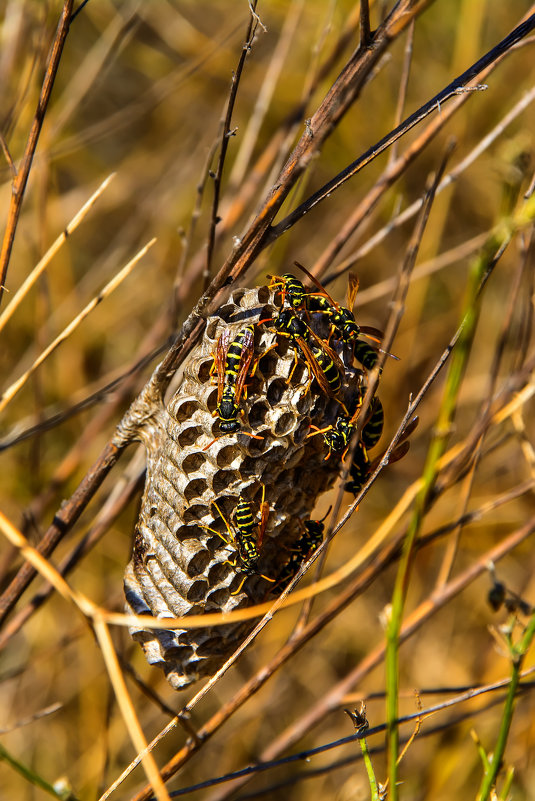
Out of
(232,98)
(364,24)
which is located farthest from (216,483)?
(364,24)

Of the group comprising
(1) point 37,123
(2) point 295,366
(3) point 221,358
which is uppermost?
(1) point 37,123

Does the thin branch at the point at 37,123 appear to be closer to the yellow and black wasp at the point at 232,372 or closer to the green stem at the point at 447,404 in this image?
the yellow and black wasp at the point at 232,372

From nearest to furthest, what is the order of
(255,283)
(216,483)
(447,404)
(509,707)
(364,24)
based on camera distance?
(447,404) → (509,707) → (364,24) → (216,483) → (255,283)

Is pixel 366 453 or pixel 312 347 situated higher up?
pixel 312 347

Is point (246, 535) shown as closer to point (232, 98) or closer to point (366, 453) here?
point (366, 453)

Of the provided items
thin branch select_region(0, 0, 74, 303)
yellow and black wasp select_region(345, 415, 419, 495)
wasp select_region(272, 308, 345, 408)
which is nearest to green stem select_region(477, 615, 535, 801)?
yellow and black wasp select_region(345, 415, 419, 495)

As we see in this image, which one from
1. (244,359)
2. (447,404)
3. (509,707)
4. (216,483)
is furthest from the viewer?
(216,483)

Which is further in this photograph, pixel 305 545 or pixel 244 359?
pixel 305 545

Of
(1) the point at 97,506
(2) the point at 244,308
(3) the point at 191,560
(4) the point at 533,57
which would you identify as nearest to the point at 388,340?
(2) the point at 244,308

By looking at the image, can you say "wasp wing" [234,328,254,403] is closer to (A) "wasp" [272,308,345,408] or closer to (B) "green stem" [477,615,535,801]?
(A) "wasp" [272,308,345,408]
